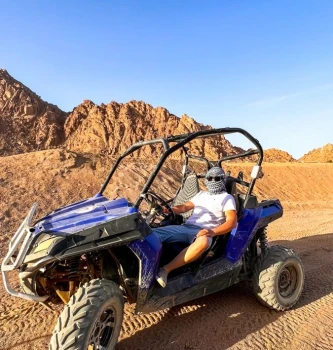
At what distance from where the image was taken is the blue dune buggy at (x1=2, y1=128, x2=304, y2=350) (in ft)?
8.63

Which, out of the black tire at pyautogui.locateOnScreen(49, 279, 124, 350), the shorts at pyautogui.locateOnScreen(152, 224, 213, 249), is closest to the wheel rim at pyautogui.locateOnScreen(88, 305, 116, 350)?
the black tire at pyautogui.locateOnScreen(49, 279, 124, 350)

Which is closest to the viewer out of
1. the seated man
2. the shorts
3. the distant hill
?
the seated man

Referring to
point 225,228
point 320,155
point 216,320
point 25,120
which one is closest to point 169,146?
point 225,228

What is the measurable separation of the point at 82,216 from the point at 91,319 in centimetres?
82

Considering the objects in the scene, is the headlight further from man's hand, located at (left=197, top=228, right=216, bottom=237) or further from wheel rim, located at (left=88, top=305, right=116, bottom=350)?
man's hand, located at (left=197, top=228, right=216, bottom=237)

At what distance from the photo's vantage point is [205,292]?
3.69 meters

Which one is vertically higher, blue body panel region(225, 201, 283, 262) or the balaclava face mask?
the balaclava face mask

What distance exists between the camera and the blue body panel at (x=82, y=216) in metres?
2.79

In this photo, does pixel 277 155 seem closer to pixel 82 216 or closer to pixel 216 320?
pixel 216 320

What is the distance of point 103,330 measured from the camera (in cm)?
286

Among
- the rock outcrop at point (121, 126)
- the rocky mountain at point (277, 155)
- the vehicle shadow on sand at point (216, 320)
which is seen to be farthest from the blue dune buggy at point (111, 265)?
the rocky mountain at point (277, 155)

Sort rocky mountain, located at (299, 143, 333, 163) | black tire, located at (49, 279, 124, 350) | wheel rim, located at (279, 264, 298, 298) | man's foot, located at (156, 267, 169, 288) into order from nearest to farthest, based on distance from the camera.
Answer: black tire, located at (49, 279, 124, 350), man's foot, located at (156, 267, 169, 288), wheel rim, located at (279, 264, 298, 298), rocky mountain, located at (299, 143, 333, 163)

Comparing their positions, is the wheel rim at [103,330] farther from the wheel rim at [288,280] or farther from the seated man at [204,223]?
the wheel rim at [288,280]

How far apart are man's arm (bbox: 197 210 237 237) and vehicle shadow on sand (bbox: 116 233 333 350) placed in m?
0.96
